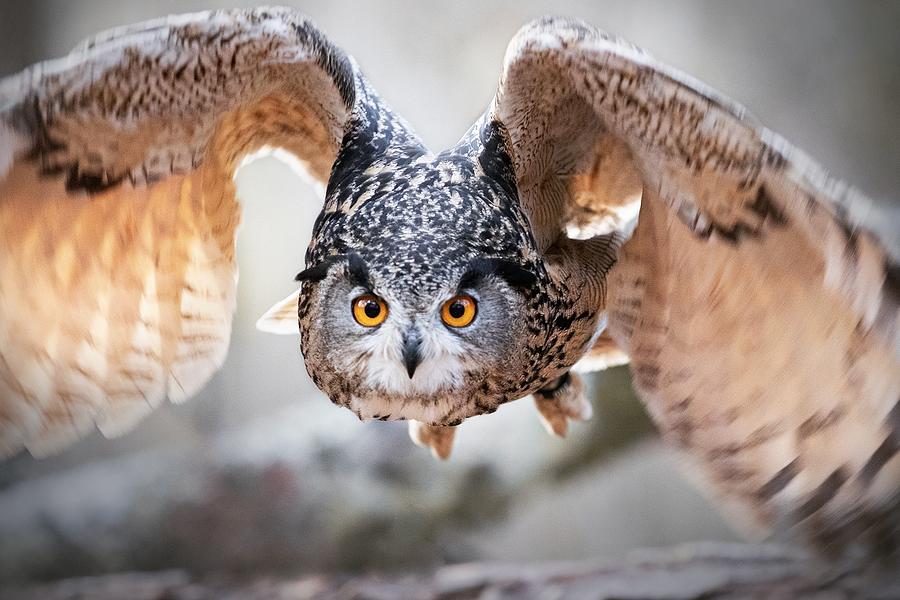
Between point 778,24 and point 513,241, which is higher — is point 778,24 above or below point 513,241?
above

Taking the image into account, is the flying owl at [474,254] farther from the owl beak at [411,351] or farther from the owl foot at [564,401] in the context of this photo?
the owl foot at [564,401]

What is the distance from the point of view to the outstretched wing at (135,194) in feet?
3.60

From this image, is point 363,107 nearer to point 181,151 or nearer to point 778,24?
point 181,151

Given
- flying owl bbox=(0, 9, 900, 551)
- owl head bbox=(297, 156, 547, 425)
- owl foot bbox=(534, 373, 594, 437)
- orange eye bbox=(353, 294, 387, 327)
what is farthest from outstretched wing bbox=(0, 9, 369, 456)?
owl foot bbox=(534, 373, 594, 437)

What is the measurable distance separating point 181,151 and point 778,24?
1712 millimetres

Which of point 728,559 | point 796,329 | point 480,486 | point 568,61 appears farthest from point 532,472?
point 568,61

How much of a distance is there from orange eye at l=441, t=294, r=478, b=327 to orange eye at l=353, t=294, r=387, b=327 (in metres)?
0.07

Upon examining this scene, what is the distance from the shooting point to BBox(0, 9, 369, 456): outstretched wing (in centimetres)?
110

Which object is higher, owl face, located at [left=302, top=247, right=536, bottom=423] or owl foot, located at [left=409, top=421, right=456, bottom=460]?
owl foot, located at [left=409, top=421, right=456, bottom=460]

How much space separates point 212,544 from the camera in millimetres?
2604

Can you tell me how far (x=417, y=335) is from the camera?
920mm

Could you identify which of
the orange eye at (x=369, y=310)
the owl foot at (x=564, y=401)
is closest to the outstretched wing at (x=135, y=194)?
the orange eye at (x=369, y=310)

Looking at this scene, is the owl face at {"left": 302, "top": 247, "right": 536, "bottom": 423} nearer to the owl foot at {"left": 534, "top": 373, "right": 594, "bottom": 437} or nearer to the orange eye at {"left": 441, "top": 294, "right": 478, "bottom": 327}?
the orange eye at {"left": 441, "top": 294, "right": 478, "bottom": 327}

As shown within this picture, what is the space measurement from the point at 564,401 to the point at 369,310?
74 cm
